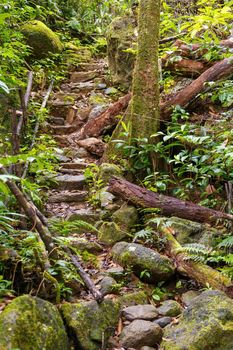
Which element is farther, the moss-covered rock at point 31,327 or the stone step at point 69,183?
the stone step at point 69,183

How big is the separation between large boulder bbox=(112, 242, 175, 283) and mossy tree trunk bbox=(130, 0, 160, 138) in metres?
2.37

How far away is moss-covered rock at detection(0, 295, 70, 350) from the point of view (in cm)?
219

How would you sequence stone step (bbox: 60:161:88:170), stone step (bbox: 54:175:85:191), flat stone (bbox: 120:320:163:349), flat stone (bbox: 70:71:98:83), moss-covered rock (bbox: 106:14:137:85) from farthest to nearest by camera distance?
flat stone (bbox: 70:71:98:83) → moss-covered rock (bbox: 106:14:137:85) → stone step (bbox: 60:161:88:170) → stone step (bbox: 54:175:85:191) → flat stone (bbox: 120:320:163:349)

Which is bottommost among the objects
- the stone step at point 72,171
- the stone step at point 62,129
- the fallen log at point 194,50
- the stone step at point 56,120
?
the stone step at point 72,171

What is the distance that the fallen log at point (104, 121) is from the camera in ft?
23.9

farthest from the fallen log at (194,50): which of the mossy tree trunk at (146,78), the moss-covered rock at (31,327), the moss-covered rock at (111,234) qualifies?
the moss-covered rock at (31,327)

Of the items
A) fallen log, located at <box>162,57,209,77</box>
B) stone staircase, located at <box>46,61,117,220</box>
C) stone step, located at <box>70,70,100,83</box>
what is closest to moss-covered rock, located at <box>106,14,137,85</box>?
stone staircase, located at <box>46,61,117,220</box>

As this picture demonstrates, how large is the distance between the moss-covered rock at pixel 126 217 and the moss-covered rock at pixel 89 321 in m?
1.71

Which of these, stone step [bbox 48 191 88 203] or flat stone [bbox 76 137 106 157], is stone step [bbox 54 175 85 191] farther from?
flat stone [bbox 76 137 106 157]

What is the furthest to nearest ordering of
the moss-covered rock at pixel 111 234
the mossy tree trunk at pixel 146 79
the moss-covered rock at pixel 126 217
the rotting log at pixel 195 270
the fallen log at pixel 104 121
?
the fallen log at pixel 104 121 → the mossy tree trunk at pixel 146 79 → the moss-covered rock at pixel 126 217 → the moss-covered rock at pixel 111 234 → the rotting log at pixel 195 270

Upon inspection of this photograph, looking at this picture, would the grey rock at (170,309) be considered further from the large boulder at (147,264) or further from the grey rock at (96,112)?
the grey rock at (96,112)


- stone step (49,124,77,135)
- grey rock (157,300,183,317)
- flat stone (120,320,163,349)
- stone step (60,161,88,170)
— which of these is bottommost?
grey rock (157,300,183,317)

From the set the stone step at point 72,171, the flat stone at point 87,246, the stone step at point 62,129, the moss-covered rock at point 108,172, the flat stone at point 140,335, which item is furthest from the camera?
the stone step at point 62,129

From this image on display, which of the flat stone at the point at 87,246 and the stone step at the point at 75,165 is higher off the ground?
the stone step at the point at 75,165
